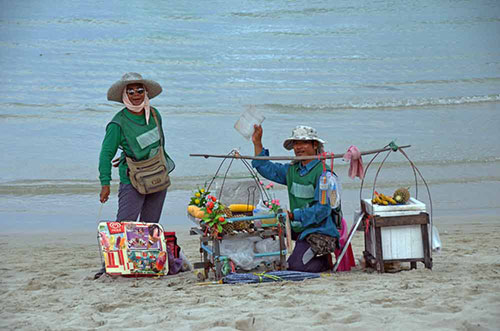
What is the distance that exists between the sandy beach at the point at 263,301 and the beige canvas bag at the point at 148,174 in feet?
2.50

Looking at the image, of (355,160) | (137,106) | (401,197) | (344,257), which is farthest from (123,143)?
(401,197)

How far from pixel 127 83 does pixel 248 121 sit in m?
1.07

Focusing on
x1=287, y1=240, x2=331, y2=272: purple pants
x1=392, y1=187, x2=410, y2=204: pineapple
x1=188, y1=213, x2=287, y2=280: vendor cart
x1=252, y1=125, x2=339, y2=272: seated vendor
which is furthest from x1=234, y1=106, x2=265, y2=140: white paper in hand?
x1=392, y1=187, x2=410, y2=204: pineapple

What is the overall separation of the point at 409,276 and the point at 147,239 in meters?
2.10

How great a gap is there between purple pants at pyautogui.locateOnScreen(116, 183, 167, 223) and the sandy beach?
554mm

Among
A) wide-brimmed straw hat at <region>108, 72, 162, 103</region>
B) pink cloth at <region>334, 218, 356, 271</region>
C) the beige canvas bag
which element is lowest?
pink cloth at <region>334, 218, 356, 271</region>

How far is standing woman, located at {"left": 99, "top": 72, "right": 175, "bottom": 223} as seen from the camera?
5.00 m

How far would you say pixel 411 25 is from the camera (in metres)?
26.9

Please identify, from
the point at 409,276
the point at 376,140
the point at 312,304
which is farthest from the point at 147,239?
the point at 376,140

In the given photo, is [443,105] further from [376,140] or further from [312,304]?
[312,304]

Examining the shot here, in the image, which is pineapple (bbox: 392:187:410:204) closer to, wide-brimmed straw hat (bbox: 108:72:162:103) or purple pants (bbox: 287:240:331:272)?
purple pants (bbox: 287:240:331:272)

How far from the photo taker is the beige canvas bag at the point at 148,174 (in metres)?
4.96

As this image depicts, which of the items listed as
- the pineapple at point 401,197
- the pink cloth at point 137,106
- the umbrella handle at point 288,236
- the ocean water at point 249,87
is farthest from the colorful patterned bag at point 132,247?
the pineapple at point 401,197

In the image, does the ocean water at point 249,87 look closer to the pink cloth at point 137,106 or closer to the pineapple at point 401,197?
the pink cloth at point 137,106
